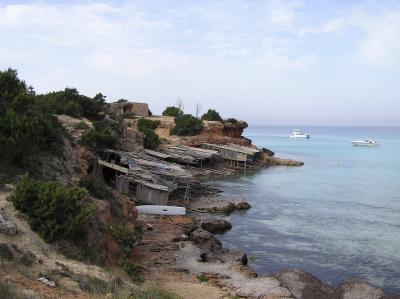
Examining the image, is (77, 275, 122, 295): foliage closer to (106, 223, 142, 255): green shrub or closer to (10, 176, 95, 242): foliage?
(10, 176, 95, 242): foliage

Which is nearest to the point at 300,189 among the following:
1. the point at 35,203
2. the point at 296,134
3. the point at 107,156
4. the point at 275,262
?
the point at 107,156

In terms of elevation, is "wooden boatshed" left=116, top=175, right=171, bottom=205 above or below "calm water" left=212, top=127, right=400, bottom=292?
above

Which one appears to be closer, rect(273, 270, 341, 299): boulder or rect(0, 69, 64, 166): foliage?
rect(273, 270, 341, 299): boulder

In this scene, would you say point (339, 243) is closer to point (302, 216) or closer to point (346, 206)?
point (302, 216)

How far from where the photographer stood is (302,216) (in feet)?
113

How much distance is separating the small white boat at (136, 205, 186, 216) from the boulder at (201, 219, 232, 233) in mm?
2372

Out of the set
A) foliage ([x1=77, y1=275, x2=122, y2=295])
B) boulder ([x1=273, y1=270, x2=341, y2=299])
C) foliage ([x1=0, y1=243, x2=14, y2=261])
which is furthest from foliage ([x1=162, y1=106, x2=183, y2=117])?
foliage ([x1=0, y1=243, x2=14, y2=261])

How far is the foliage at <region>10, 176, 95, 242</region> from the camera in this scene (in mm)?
16250

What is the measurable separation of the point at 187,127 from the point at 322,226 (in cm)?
3841

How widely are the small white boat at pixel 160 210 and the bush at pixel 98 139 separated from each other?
22.9 feet

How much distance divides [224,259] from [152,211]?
354 inches

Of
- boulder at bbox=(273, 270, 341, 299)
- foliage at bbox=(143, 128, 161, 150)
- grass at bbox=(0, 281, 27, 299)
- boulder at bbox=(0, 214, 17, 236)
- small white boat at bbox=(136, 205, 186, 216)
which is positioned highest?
foliage at bbox=(143, 128, 161, 150)

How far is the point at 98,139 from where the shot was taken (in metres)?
36.4

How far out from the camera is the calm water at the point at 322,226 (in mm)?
23109
